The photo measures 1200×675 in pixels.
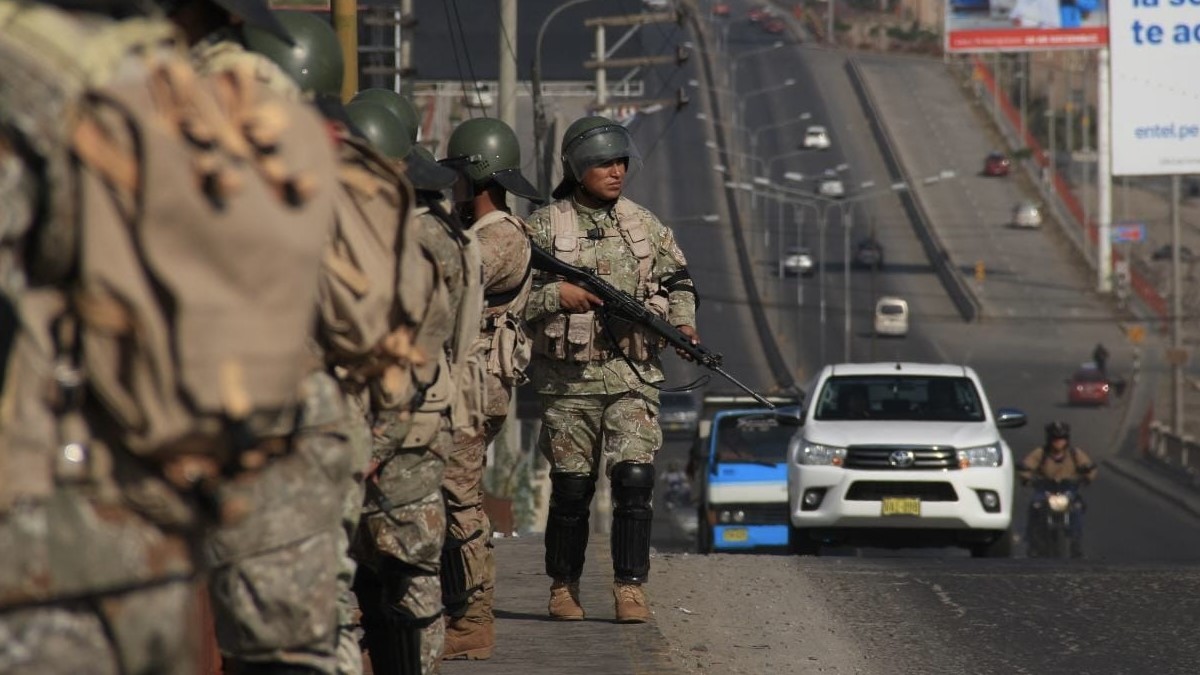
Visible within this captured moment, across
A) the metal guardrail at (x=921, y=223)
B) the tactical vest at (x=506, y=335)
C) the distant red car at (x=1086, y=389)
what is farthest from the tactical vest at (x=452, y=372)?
the metal guardrail at (x=921, y=223)

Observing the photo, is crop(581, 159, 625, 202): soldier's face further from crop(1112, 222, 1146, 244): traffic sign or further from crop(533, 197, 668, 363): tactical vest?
crop(1112, 222, 1146, 244): traffic sign

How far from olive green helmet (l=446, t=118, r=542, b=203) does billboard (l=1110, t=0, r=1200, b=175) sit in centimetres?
2451

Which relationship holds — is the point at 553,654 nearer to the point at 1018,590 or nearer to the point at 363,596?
the point at 363,596

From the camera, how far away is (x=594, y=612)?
9.44m

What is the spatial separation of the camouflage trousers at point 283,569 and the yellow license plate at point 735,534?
20.9m

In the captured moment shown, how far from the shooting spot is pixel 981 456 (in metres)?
17.1

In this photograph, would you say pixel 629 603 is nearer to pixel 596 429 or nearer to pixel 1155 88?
pixel 596 429

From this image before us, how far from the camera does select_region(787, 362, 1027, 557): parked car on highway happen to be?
1705 cm

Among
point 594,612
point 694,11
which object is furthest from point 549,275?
point 694,11

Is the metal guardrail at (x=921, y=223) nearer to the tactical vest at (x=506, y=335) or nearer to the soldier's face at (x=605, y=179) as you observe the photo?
the soldier's face at (x=605, y=179)

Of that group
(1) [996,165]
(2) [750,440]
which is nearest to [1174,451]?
(2) [750,440]

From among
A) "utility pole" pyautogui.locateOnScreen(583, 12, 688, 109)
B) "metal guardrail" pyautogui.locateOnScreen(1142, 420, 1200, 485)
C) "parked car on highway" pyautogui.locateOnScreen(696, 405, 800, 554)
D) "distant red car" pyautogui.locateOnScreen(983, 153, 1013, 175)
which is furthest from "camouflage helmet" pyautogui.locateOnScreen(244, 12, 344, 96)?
"distant red car" pyautogui.locateOnScreen(983, 153, 1013, 175)

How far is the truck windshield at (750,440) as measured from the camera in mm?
25844

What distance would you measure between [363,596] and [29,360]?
123 inches
